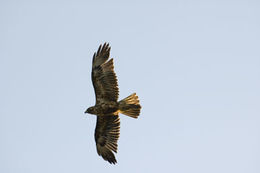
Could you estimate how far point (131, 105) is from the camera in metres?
11.5

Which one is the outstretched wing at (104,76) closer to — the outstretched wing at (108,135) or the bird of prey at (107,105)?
the bird of prey at (107,105)

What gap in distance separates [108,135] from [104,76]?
197 cm

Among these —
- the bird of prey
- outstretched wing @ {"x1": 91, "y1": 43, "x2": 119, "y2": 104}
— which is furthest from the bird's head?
outstretched wing @ {"x1": 91, "y1": 43, "x2": 119, "y2": 104}

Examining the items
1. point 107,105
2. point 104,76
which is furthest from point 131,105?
point 104,76

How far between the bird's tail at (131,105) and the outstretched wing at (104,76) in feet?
1.05

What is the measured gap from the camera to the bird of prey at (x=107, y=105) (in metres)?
11.6

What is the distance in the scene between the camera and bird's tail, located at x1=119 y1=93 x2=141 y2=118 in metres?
11.5

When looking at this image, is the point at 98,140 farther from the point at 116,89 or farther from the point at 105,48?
the point at 105,48

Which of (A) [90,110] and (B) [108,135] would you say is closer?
(A) [90,110]

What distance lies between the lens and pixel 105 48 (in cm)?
1191

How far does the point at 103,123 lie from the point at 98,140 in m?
0.62

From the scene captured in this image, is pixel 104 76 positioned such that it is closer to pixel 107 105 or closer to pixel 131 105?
pixel 107 105

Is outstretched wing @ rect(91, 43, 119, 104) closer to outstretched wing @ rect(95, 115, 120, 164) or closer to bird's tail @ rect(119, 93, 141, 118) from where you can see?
bird's tail @ rect(119, 93, 141, 118)

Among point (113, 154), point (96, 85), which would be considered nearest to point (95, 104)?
point (96, 85)
